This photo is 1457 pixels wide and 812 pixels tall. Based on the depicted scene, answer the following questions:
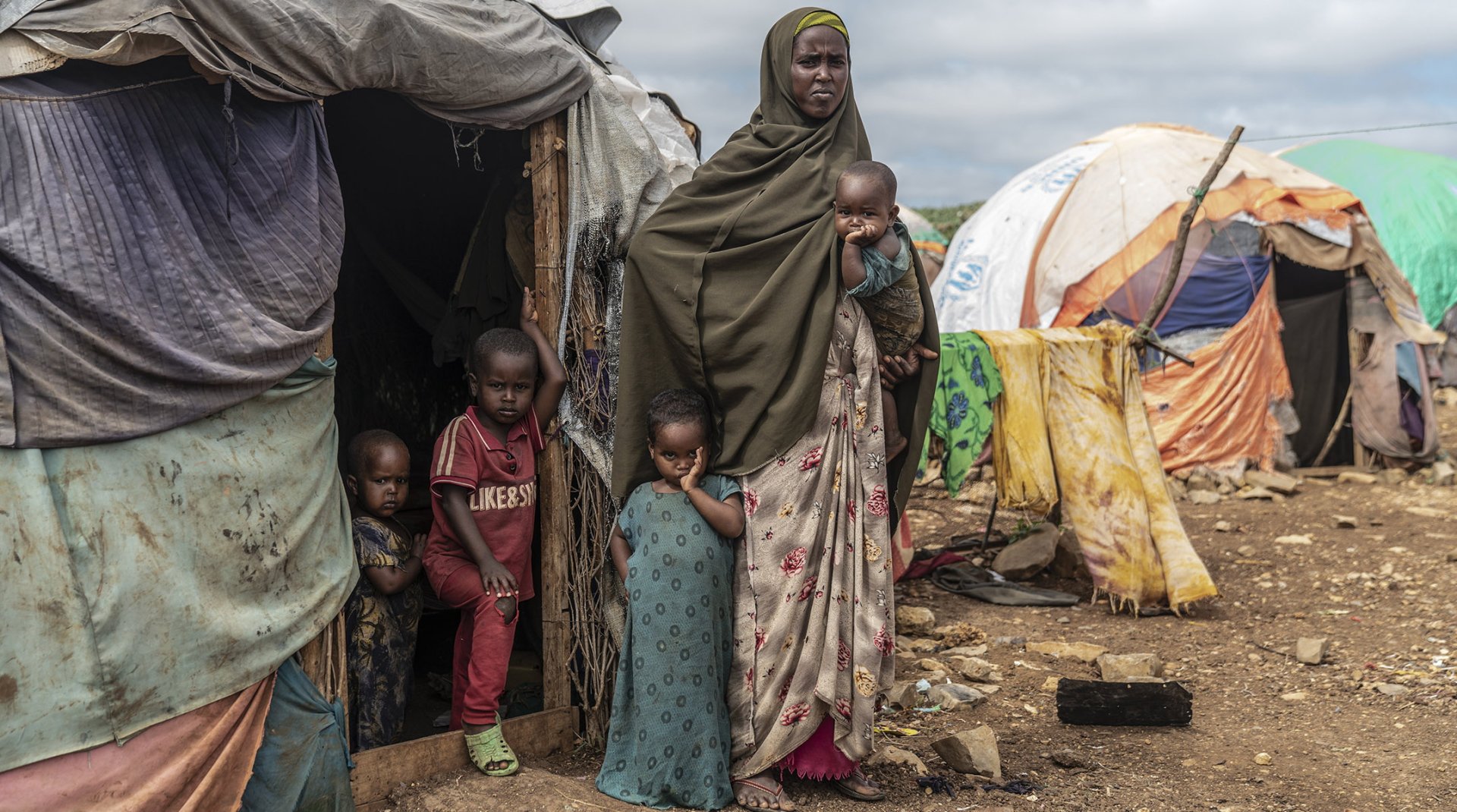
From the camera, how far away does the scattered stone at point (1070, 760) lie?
13.0 feet

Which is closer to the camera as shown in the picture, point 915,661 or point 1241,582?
point 915,661

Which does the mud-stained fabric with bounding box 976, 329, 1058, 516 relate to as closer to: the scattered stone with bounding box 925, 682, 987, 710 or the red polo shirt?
the scattered stone with bounding box 925, 682, 987, 710

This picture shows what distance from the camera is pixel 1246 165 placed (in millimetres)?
11016

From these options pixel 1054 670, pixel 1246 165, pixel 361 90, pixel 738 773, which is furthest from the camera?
pixel 1246 165

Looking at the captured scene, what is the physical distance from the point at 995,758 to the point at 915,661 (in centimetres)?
151

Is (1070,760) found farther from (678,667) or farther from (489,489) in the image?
(489,489)

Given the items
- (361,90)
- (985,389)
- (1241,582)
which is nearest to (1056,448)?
(985,389)

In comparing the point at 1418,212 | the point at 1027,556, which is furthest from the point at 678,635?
the point at 1418,212

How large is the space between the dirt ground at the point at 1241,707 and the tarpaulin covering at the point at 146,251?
1405 mm

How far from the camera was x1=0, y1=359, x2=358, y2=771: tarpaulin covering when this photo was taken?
8.37 ft

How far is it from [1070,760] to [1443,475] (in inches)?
323

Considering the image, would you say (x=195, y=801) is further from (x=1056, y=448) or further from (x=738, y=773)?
(x=1056, y=448)

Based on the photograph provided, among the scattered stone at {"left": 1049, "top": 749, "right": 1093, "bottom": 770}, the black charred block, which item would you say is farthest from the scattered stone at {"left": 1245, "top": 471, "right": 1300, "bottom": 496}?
the scattered stone at {"left": 1049, "top": 749, "right": 1093, "bottom": 770}

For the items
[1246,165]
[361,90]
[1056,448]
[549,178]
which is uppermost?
[1246,165]
